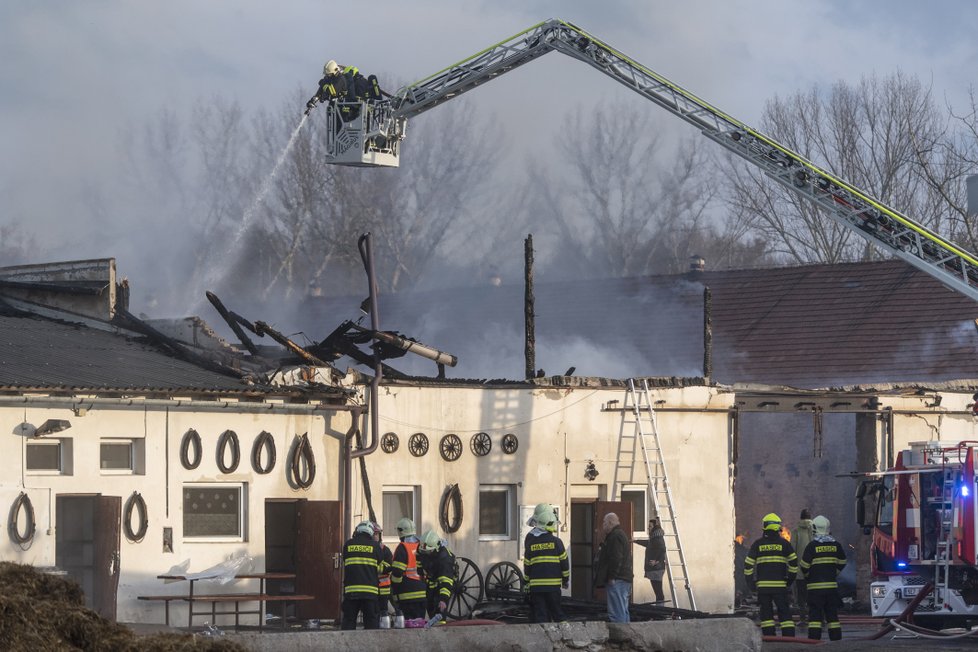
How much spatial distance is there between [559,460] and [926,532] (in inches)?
210

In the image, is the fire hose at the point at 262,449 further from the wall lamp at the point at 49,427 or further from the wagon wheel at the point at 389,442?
the wall lamp at the point at 49,427

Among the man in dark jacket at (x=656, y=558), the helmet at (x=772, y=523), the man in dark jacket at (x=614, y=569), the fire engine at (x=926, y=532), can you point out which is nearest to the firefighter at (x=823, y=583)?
the helmet at (x=772, y=523)

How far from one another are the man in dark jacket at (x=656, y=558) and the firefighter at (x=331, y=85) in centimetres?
727

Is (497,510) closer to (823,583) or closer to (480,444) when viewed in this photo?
(480,444)

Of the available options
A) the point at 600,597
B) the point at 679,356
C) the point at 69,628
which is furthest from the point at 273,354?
the point at 679,356

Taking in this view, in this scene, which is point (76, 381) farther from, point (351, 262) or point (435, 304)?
point (351, 262)

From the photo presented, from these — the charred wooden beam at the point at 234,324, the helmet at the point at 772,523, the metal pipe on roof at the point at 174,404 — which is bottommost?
the helmet at the point at 772,523

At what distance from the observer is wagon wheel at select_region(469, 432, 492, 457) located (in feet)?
68.5

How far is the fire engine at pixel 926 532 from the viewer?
1706 cm

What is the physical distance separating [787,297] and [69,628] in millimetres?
24000

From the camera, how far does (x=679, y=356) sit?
31.9m

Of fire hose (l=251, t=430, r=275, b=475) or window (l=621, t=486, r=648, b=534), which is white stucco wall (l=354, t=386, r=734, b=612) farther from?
fire hose (l=251, t=430, r=275, b=475)

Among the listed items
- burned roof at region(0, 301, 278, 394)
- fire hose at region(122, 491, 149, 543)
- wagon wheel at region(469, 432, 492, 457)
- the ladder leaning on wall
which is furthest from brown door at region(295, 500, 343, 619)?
the ladder leaning on wall

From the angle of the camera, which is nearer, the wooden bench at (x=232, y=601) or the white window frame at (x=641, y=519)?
the wooden bench at (x=232, y=601)
